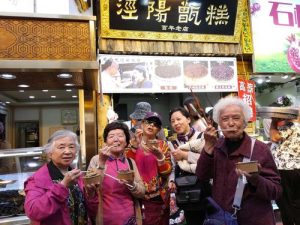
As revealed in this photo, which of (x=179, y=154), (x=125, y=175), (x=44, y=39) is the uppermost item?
(x=44, y=39)

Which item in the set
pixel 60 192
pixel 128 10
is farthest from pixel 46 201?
pixel 128 10

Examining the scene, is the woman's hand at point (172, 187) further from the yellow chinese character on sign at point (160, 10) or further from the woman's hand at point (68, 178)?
the yellow chinese character on sign at point (160, 10)

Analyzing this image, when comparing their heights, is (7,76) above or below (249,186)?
above

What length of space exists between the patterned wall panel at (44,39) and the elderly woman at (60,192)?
1523 mm

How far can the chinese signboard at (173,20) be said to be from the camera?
592 centimetres

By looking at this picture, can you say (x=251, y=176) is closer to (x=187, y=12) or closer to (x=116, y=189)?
(x=116, y=189)

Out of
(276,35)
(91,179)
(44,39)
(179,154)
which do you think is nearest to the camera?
(91,179)

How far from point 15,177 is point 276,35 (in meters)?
6.78

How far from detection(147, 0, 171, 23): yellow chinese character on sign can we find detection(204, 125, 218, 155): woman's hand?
4473 millimetres

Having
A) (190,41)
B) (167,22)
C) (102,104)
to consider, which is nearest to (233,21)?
(190,41)

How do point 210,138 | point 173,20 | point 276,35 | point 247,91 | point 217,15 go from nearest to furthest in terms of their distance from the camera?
point 210,138, point 173,20, point 217,15, point 247,91, point 276,35

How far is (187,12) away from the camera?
6.43 meters

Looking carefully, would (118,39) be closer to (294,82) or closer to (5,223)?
(5,223)

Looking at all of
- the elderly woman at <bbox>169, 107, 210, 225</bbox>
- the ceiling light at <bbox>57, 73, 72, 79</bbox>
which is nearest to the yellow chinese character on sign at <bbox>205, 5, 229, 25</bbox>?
the ceiling light at <bbox>57, 73, 72, 79</bbox>
